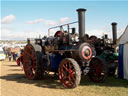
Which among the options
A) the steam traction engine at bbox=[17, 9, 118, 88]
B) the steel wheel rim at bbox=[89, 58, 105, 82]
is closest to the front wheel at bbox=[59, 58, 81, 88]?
the steam traction engine at bbox=[17, 9, 118, 88]

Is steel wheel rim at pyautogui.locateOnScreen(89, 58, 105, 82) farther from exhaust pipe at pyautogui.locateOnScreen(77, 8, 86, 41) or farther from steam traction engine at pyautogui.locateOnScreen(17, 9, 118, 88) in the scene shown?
exhaust pipe at pyautogui.locateOnScreen(77, 8, 86, 41)

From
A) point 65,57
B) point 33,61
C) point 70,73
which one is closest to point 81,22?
point 65,57

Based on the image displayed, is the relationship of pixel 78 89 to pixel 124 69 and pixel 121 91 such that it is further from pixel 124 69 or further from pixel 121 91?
pixel 124 69

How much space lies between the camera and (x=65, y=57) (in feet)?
26.1

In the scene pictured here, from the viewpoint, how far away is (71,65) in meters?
6.65

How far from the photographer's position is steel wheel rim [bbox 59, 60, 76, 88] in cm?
657

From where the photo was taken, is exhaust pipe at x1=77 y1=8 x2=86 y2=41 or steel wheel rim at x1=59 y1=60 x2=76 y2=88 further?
exhaust pipe at x1=77 y1=8 x2=86 y2=41

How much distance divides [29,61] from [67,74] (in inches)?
104

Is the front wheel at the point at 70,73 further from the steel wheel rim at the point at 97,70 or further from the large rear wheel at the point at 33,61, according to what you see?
the large rear wheel at the point at 33,61

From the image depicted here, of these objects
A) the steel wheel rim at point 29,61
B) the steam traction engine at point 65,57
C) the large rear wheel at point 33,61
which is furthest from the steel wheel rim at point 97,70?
the steel wheel rim at point 29,61

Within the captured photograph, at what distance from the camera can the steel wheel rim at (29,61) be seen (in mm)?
8505

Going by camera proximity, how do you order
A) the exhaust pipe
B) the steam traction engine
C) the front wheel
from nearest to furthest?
the front wheel < the steam traction engine < the exhaust pipe

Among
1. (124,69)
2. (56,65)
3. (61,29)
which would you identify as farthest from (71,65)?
(124,69)

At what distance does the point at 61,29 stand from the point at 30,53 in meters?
1.88
